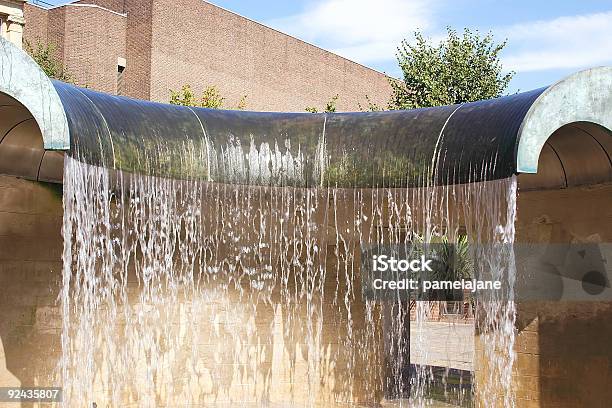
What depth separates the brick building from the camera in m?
33.5

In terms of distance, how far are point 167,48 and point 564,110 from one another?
2958 cm

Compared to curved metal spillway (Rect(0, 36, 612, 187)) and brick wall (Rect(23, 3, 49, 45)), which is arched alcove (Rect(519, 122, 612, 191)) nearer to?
curved metal spillway (Rect(0, 36, 612, 187))

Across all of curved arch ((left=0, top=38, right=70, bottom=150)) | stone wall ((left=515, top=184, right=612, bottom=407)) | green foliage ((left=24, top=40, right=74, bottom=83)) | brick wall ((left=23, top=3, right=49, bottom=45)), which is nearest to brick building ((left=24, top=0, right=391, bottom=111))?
brick wall ((left=23, top=3, right=49, bottom=45))

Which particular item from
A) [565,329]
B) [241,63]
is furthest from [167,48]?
[565,329]

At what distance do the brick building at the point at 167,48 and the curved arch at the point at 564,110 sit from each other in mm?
28644

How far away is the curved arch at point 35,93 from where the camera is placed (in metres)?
6.34

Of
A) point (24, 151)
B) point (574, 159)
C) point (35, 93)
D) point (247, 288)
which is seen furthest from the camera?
point (247, 288)

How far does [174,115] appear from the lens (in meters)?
8.59

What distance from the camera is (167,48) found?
34500 millimetres

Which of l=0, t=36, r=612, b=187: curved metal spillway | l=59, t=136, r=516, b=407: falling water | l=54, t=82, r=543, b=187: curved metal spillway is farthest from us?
l=59, t=136, r=516, b=407: falling water

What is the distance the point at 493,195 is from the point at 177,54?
28854mm

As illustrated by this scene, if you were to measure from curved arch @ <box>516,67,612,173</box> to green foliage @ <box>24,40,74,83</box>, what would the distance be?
85.9 feet

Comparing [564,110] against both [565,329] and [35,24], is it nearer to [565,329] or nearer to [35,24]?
[565,329]

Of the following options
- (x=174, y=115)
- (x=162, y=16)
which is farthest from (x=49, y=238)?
(x=162, y=16)
